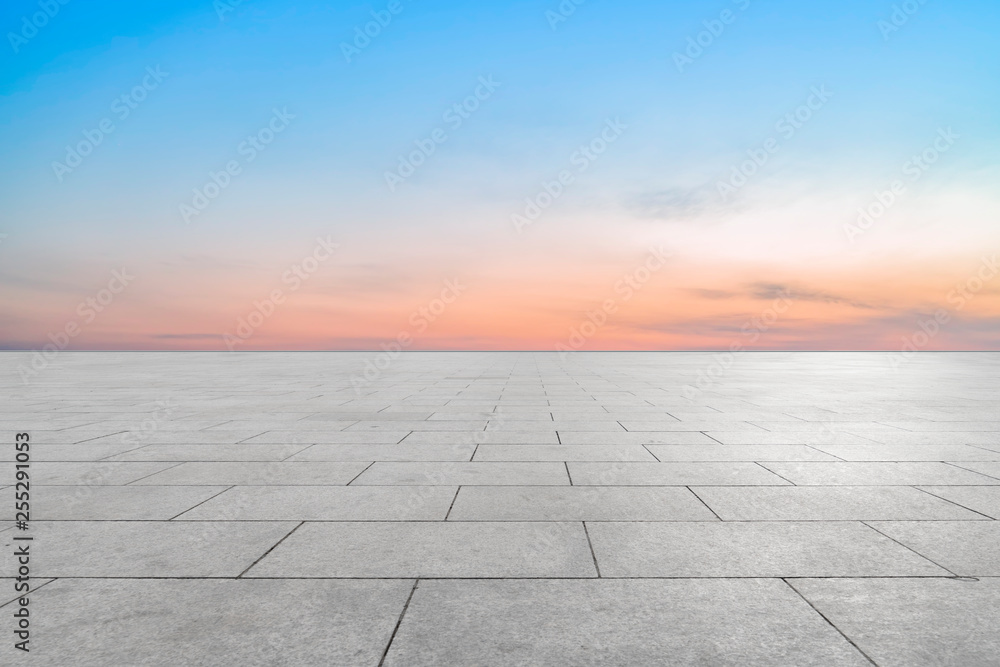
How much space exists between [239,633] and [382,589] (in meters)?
0.92

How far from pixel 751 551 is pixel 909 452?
5.50 metres

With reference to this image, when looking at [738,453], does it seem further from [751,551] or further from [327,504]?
[327,504]

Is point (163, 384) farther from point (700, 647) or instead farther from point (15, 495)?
point (700, 647)

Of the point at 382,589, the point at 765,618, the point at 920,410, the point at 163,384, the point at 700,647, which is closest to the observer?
the point at 700,647

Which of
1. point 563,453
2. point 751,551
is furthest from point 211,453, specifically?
point 751,551

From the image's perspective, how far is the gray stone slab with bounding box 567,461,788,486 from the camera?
22.4 ft

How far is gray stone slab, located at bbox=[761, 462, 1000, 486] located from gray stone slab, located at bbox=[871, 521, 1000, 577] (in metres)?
1.41

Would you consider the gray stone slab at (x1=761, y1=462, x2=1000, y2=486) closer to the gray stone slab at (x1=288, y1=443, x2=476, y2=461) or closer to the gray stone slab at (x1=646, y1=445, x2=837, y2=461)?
the gray stone slab at (x1=646, y1=445, x2=837, y2=461)

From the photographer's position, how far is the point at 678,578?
165 inches

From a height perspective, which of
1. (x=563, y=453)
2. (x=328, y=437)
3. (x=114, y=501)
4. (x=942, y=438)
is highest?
(x=942, y=438)

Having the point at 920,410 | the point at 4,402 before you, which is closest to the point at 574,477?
the point at 920,410

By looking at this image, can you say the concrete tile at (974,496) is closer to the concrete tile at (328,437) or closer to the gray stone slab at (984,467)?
the gray stone slab at (984,467)

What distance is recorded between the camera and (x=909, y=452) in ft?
28.0

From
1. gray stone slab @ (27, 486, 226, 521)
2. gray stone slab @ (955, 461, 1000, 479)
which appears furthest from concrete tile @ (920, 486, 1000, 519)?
gray stone slab @ (27, 486, 226, 521)
